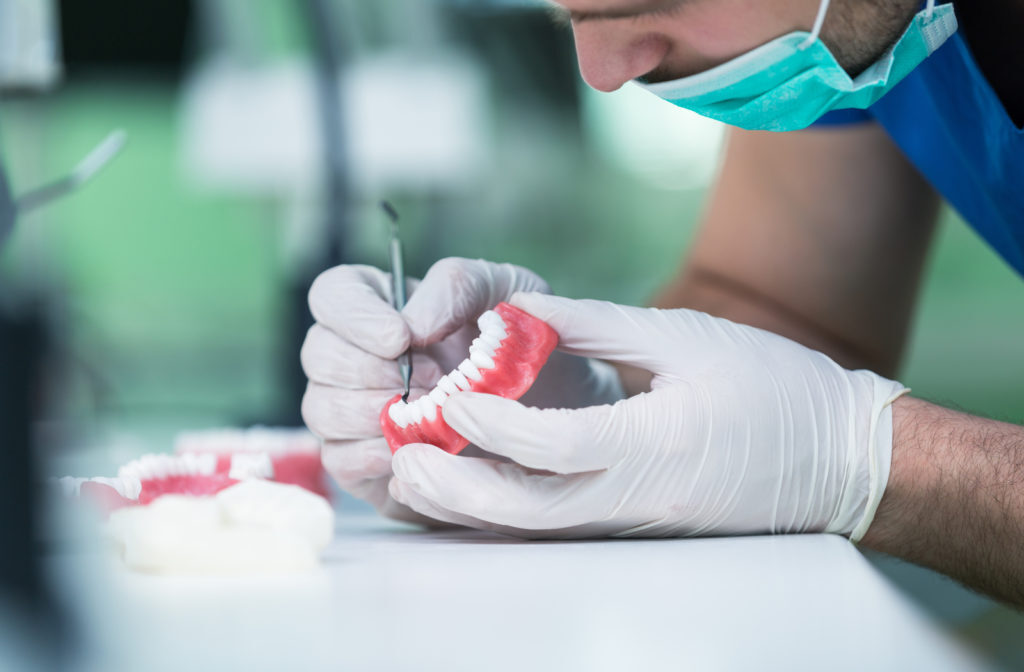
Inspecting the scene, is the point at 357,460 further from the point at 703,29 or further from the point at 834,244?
the point at 834,244

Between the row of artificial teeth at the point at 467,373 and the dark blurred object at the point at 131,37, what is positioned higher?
the dark blurred object at the point at 131,37

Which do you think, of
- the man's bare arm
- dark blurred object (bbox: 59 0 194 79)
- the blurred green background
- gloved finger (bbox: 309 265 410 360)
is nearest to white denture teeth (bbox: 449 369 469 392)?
gloved finger (bbox: 309 265 410 360)

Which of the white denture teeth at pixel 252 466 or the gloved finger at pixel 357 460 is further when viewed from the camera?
the white denture teeth at pixel 252 466

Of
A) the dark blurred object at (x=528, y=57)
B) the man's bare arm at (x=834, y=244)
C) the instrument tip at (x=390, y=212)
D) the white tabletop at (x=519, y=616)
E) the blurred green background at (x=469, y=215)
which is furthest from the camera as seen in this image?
the dark blurred object at (x=528, y=57)

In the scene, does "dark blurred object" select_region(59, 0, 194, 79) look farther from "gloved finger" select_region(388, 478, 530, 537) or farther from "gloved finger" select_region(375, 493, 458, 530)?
"gloved finger" select_region(388, 478, 530, 537)

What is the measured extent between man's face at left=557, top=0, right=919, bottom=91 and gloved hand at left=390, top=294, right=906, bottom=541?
28 cm

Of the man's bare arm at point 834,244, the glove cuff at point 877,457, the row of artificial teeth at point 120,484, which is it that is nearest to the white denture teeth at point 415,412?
the row of artificial teeth at point 120,484

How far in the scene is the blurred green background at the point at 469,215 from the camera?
4789 millimetres

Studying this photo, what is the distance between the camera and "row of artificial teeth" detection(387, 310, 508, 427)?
825 mm

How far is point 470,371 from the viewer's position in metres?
0.83

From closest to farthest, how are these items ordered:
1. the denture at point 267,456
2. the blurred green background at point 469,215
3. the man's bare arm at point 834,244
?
the denture at point 267,456 < the man's bare arm at point 834,244 < the blurred green background at point 469,215

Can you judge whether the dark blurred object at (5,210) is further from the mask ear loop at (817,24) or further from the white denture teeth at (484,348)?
the mask ear loop at (817,24)

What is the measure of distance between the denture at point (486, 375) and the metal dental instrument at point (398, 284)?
0.08 meters

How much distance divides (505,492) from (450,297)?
250mm
